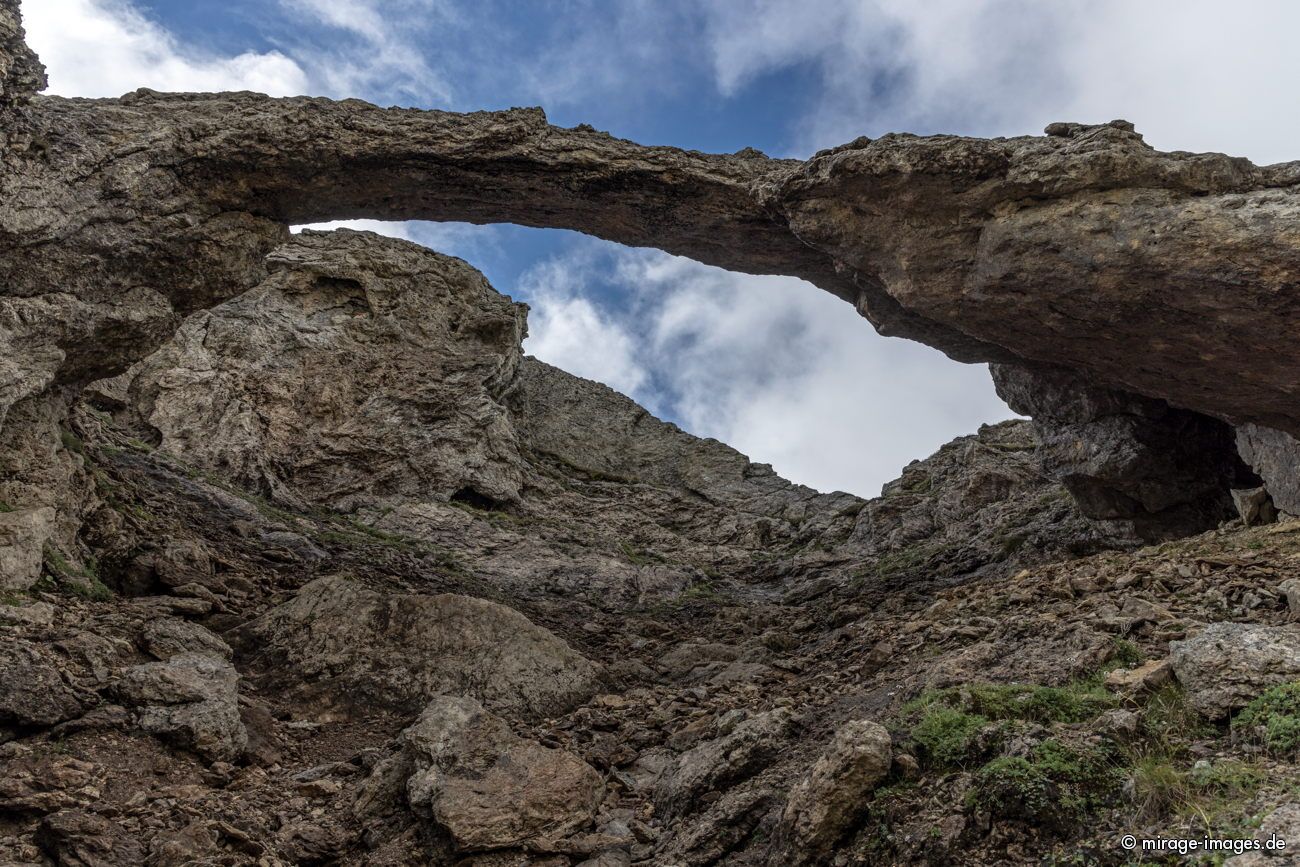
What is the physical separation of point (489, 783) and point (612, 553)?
47.5 feet

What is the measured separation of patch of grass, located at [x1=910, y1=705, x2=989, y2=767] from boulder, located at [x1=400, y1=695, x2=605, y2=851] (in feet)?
11.5

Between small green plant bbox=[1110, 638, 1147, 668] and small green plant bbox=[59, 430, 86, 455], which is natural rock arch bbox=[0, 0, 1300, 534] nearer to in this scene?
small green plant bbox=[59, 430, 86, 455]

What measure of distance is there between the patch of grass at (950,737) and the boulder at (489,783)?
11.5 feet

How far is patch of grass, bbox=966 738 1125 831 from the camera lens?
20.7 feet

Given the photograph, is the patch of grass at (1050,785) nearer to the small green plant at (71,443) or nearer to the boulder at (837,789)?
the boulder at (837,789)

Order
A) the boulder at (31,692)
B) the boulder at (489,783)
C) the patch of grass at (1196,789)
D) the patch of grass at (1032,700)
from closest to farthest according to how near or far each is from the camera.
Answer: the patch of grass at (1196,789) < the patch of grass at (1032,700) < the boulder at (489,783) < the boulder at (31,692)

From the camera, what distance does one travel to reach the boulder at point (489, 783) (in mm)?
8664

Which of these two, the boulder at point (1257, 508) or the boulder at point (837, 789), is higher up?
the boulder at point (1257, 508)

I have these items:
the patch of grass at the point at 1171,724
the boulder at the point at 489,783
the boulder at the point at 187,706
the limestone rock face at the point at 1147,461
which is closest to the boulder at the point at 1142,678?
the patch of grass at the point at 1171,724

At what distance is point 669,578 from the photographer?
22.5 meters

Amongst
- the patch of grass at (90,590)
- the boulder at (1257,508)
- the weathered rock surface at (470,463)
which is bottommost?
the patch of grass at (90,590)

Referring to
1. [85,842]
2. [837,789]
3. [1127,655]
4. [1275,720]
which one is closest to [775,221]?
[1127,655]

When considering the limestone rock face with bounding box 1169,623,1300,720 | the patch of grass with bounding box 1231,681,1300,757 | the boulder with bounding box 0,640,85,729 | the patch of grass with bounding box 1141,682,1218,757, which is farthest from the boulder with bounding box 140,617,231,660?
the patch of grass with bounding box 1231,681,1300,757

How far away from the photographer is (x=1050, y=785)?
6.46 meters
